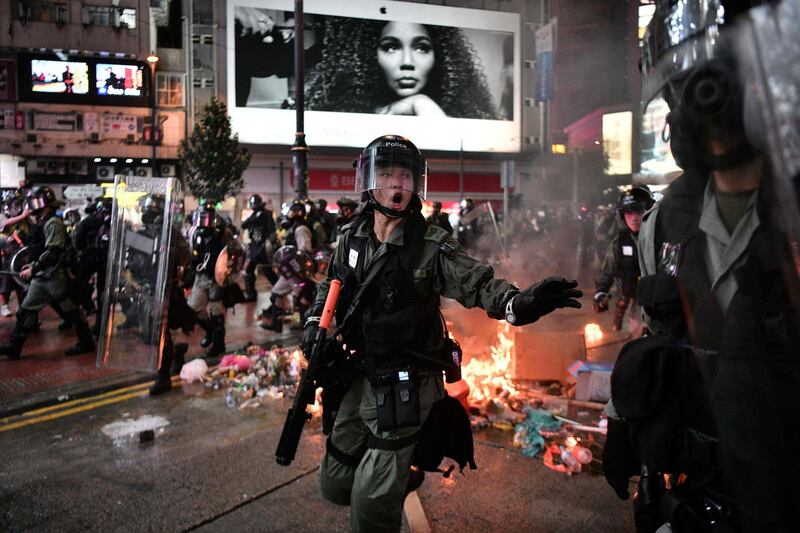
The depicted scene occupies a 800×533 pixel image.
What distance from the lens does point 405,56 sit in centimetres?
3297

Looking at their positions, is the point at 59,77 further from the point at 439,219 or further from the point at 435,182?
the point at 439,219

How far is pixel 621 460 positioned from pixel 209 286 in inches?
216

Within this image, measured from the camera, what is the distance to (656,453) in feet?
5.14

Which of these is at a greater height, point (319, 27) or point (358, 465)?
point (319, 27)

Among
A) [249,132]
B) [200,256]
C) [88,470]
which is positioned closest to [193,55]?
[249,132]

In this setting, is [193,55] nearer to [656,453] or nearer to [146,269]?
[146,269]

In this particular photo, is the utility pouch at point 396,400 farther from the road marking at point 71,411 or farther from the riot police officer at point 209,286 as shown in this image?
the riot police officer at point 209,286

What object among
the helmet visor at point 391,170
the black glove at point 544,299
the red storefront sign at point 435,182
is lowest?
the black glove at point 544,299

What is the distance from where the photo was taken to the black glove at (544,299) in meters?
2.19

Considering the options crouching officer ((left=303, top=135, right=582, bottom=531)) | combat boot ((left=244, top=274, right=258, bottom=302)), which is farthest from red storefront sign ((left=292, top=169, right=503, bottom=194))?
crouching officer ((left=303, top=135, right=582, bottom=531))

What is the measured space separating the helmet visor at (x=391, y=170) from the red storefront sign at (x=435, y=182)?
28.3 m

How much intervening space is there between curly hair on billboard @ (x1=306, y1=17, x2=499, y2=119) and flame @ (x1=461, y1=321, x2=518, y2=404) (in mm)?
27591

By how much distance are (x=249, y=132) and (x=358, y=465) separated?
30.0 m

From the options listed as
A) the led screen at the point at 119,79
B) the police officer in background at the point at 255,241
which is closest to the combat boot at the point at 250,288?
the police officer in background at the point at 255,241
